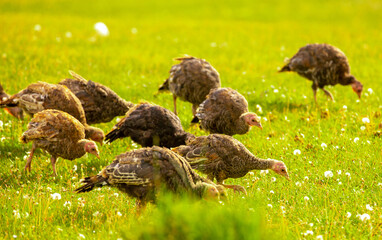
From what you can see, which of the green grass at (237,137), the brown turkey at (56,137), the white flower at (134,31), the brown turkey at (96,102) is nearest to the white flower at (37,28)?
the green grass at (237,137)

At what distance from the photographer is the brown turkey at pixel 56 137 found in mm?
8547

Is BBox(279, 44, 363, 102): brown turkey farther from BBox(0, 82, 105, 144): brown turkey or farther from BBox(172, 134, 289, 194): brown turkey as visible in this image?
BBox(0, 82, 105, 144): brown turkey

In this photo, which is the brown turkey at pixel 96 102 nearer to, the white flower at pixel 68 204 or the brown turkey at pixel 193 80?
the brown turkey at pixel 193 80

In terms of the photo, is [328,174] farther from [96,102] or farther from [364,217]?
[96,102]

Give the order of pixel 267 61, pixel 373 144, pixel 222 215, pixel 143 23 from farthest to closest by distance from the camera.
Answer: pixel 143 23 < pixel 267 61 < pixel 373 144 < pixel 222 215

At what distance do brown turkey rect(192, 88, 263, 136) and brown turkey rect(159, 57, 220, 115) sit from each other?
3.58 feet

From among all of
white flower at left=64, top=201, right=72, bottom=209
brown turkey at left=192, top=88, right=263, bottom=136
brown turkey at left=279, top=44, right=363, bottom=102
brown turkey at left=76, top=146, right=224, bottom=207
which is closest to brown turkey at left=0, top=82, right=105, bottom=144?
brown turkey at left=192, top=88, right=263, bottom=136

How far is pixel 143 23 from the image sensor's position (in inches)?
1065

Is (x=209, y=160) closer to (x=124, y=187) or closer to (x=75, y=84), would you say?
(x=124, y=187)

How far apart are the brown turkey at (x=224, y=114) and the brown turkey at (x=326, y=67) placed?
11.5 ft

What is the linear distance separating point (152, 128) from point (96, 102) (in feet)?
6.15

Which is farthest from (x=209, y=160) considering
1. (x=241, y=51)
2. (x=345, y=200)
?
(x=241, y=51)

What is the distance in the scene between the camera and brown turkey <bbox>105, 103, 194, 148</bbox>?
9.17 meters

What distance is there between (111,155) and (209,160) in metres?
2.40
